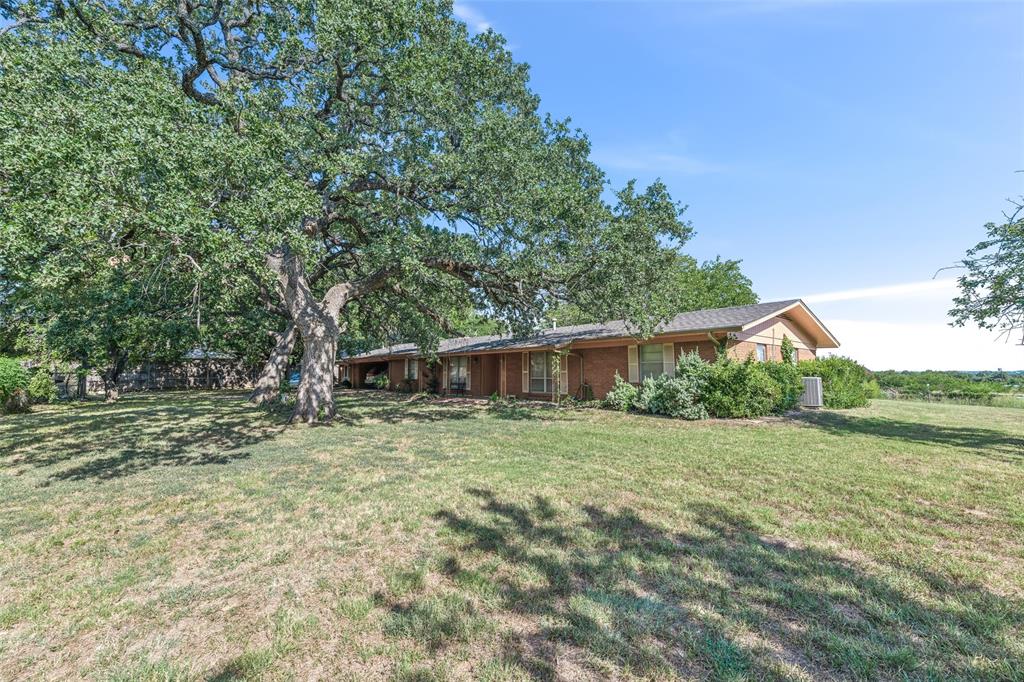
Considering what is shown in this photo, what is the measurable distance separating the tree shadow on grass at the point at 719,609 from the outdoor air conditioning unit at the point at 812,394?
48.2ft

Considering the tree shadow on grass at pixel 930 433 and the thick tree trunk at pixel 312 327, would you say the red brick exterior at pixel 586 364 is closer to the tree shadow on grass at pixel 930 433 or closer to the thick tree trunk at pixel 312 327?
the tree shadow on grass at pixel 930 433

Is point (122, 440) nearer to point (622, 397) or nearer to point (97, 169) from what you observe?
point (97, 169)

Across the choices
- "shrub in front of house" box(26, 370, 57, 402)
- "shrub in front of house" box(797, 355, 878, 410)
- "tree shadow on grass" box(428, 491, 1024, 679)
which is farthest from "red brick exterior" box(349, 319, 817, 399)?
"shrub in front of house" box(26, 370, 57, 402)

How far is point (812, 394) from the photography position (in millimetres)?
16078

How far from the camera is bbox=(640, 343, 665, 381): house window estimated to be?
54.0ft

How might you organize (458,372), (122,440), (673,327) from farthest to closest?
1. (458,372)
2. (673,327)
3. (122,440)

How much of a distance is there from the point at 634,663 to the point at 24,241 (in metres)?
7.93

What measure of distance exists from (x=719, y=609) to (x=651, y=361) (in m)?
14.4

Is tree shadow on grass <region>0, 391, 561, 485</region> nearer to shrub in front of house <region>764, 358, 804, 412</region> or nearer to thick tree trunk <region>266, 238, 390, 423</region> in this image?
thick tree trunk <region>266, 238, 390, 423</region>

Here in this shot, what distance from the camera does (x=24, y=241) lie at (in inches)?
209

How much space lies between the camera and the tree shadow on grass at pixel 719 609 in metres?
2.45

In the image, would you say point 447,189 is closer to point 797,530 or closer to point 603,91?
point 603,91

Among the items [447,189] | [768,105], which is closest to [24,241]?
[447,189]

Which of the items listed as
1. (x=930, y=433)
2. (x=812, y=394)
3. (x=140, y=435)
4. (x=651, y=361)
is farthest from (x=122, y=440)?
(x=812, y=394)
